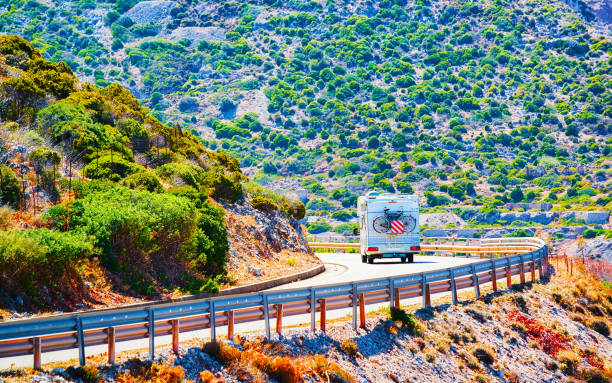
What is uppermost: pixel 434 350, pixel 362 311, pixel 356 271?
pixel 362 311

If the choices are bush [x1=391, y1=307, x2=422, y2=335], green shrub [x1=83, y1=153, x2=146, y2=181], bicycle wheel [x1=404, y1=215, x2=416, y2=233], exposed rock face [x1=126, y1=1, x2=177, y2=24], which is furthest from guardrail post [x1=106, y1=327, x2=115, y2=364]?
exposed rock face [x1=126, y1=1, x2=177, y2=24]

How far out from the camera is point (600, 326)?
2425 centimetres

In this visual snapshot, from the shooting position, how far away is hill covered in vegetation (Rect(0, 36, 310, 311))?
17828 mm

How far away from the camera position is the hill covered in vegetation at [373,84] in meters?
118

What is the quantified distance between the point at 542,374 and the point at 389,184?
303ft

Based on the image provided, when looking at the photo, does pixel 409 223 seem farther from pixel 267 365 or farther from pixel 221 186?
pixel 267 365

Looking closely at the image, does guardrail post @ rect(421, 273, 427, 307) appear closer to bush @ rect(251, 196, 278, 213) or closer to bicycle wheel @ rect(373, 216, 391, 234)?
bicycle wheel @ rect(373, 216, 391, 234)

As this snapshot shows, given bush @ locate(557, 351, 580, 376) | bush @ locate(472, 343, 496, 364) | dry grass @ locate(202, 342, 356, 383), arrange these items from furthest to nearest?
1. bush @ locate(557, 351, 580, 376)
2. bush @ locate(472, 343, 496, 364)
3. dry grass @ locate(202, 342, 356, 383)

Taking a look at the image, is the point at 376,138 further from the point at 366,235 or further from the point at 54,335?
the point at 54,335

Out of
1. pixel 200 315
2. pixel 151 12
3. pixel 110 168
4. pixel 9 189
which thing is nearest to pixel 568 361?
pixel 200 315

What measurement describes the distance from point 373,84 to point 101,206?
13239 cm

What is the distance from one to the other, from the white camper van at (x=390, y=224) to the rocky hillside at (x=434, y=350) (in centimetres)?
729

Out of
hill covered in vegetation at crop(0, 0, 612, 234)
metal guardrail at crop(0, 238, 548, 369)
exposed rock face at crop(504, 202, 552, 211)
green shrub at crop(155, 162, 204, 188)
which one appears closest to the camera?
metal guardrail at crop(0, 238, 548, 369)

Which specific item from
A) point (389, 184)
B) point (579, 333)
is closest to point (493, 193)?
point (389, 184)
